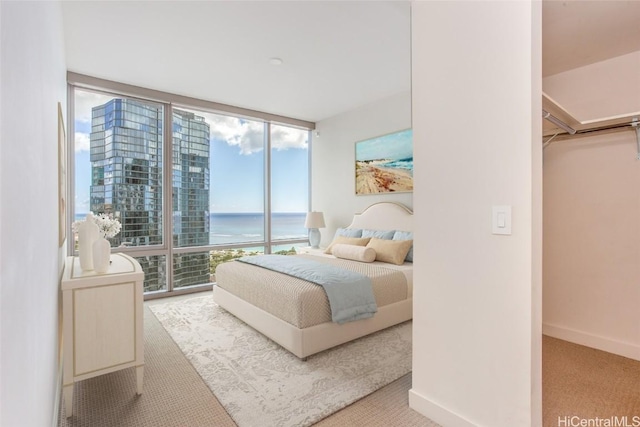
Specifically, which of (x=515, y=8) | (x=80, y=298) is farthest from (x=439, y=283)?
(x=80, y=298)

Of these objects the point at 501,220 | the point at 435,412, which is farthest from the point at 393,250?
the point at 501,220

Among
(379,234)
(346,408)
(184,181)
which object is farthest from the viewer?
(184,181)

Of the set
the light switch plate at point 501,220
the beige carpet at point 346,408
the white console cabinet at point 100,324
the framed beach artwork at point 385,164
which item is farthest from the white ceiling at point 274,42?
the beige carpet at point 346,408

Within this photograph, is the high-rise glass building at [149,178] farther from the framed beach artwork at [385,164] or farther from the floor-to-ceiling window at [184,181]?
the framed beach artwork at [385,164]

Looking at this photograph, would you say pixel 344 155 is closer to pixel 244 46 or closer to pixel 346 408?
pixel 244 46

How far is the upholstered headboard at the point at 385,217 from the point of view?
427cm

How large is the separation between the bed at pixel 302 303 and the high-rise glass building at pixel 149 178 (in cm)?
122

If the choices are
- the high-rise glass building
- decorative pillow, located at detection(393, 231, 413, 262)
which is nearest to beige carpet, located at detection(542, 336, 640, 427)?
decorative pillow, located at detection(393, 231, 413, 262)

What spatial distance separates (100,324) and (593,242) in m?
3.79

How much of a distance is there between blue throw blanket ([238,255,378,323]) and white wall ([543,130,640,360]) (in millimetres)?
1753

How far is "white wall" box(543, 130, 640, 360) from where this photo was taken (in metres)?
2.61

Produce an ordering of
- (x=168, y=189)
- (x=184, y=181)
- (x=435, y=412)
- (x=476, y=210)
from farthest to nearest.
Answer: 1. (x=184, y=181)
2. (x=168, y=189)
3. (x=435, y=412)
4. (x=476, y=210)

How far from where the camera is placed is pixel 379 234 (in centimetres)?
432

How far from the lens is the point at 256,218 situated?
547 cm
